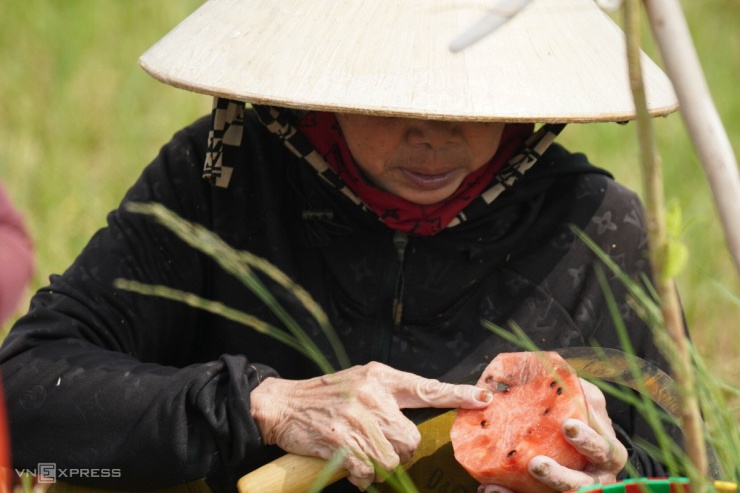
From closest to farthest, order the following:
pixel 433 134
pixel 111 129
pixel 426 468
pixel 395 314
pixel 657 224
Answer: pixel 657 224 < pixel 433 134 < pixel 426 468 < pixel 395 314 < pixel 111 129

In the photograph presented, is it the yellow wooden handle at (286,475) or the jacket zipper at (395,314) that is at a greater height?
the jacket zipper at (395,314)

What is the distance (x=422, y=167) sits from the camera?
1931 millimetres

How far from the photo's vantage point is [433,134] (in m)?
1.88

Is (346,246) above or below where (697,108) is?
below

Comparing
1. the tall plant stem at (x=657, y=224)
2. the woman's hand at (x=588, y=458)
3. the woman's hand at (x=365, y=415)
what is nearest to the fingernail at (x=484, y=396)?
the woman's hand at (x=365, y=415)

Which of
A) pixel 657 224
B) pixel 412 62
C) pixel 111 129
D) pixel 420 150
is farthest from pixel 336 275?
pixel 111 129

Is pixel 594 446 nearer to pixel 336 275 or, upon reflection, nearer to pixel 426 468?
pixel 426 468

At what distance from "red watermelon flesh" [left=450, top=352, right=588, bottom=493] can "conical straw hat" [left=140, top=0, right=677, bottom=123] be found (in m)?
0.40

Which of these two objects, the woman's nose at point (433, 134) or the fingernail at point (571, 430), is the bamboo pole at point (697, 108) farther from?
the woman's nose at point (433, 134)

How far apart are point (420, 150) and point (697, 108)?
796mm

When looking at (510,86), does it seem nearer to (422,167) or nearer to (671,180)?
(422,167)

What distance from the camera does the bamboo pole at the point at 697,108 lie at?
1133mm

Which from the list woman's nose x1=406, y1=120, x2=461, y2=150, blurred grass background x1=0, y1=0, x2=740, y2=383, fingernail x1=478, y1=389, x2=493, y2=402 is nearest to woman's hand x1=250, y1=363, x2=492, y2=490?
fingernail x1=478, y1=389, x2=493, y2=402

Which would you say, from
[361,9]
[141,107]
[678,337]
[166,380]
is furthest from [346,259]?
[141,107]
